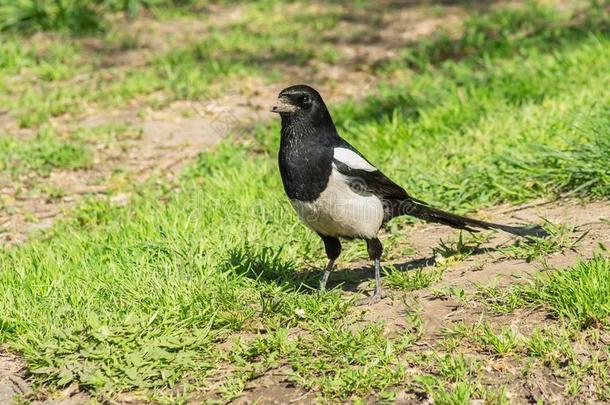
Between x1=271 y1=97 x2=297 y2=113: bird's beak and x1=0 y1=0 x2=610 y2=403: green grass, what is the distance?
35.5 inches

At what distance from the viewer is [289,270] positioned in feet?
16.9

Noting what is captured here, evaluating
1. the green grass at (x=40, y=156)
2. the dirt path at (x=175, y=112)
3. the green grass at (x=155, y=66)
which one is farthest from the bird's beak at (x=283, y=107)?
the green grass at (x=155, y=66)

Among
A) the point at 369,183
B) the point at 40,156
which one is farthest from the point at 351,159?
the point at 40,156

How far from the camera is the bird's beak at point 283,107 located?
15.4 ft

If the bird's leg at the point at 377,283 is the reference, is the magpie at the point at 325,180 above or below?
above

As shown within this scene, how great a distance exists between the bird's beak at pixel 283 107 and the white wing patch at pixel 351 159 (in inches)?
12.8

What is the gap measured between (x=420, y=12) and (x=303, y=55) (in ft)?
6.70

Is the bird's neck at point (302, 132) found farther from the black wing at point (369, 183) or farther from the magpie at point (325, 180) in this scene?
the black wing at point (369, 183)

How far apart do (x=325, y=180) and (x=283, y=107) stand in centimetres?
46

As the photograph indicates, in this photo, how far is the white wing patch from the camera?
15.3ft

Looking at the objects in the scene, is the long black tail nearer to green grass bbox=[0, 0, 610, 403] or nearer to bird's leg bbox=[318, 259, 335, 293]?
green grass bbox=[0, 0, 610, 403]

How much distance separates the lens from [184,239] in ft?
17.2

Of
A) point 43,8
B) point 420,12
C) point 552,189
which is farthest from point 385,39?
point 552,189

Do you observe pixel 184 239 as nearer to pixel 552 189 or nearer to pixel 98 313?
pixel 98 313
